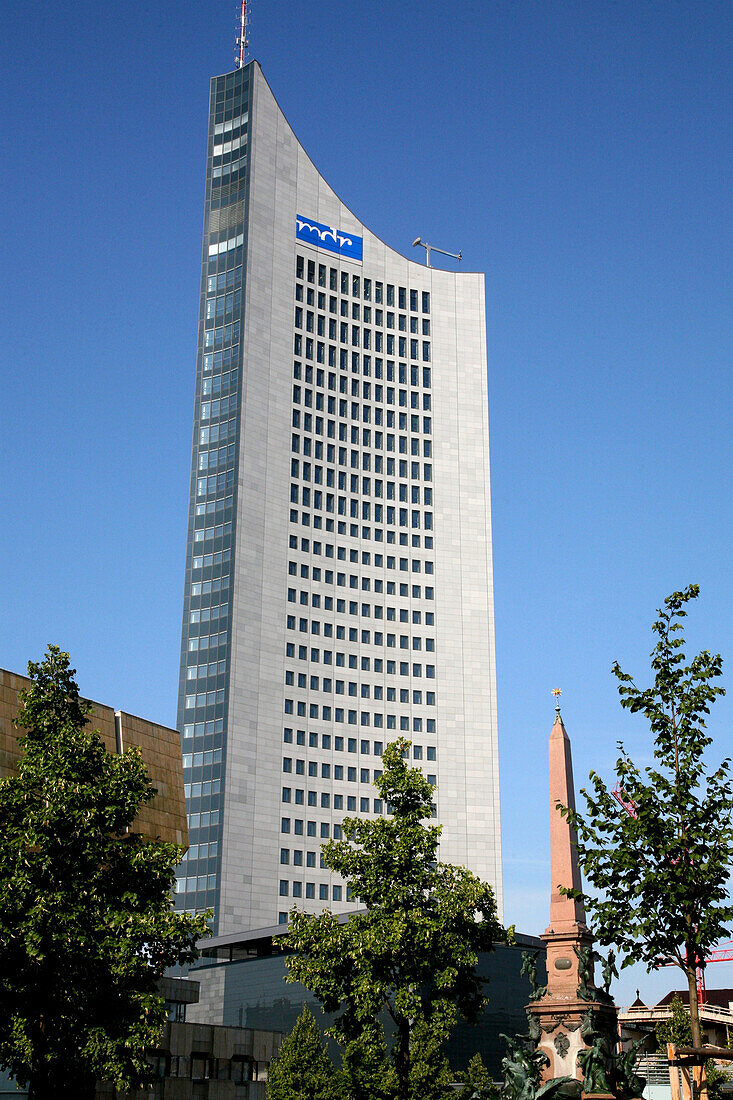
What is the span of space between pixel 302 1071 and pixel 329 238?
103906 millimetres

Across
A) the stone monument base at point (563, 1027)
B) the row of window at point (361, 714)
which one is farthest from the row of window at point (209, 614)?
the stone monument base at point (563, 1027)

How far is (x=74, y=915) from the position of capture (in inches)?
1300

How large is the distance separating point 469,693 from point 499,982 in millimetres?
43221

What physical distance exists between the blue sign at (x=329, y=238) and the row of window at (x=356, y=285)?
2584 mm

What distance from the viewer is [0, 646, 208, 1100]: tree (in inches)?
1299

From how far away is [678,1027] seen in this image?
71125mm

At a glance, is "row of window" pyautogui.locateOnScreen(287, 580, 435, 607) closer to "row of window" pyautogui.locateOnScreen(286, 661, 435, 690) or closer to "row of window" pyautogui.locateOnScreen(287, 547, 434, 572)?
"row of window" pyautogui.locateOnScreen(287, 547, 434, 572)

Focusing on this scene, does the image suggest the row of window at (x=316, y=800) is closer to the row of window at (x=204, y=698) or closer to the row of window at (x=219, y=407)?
the row of window at (x=204, y=698)

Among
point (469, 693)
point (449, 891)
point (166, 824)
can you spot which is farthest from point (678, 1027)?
point (469, 693)

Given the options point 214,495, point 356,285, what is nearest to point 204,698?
point 214,495

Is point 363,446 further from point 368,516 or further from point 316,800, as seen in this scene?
point 316,800

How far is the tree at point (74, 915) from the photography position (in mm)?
33000

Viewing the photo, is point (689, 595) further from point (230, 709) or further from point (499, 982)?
point (230, 709)

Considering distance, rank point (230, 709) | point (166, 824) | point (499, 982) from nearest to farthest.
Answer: point (166, 824) < point (499, 982) < point (230, 709)
